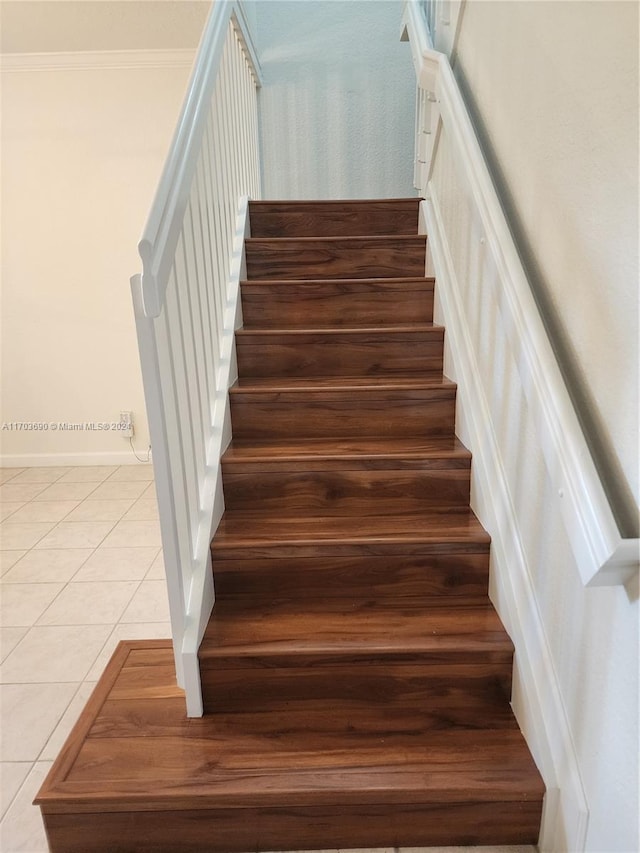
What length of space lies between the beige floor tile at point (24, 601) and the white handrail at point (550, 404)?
2.10 meters

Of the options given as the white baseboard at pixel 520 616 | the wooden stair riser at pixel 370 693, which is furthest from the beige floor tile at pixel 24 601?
the white baseboard at pixel 520 616

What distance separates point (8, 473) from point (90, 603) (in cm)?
210

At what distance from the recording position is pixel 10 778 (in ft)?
5.14

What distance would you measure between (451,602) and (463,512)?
290 mm

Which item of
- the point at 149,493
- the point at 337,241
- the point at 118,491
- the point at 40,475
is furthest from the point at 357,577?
the point at 40,475

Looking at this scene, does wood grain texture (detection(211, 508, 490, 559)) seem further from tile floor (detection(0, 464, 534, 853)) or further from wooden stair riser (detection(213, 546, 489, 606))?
tile floor (detection(0, 464, 534, 853))

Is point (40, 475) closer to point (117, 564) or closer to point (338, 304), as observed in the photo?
point (117, 564)

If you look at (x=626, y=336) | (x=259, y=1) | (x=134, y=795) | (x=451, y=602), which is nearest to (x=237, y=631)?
(x=134, y=795)

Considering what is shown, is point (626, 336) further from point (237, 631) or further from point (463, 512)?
point (237, 631)

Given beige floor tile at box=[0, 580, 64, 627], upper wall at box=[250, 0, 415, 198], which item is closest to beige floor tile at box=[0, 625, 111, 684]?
beige floor tile at box=[0, 580, 64, 627]

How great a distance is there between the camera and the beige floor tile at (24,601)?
231cm

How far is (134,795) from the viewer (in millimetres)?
1240

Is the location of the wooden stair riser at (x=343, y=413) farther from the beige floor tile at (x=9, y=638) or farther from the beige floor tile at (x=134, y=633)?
the beige floor tile at (x=9, y=638)

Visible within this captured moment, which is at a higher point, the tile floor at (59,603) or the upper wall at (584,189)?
the upper wall at (584,189)
